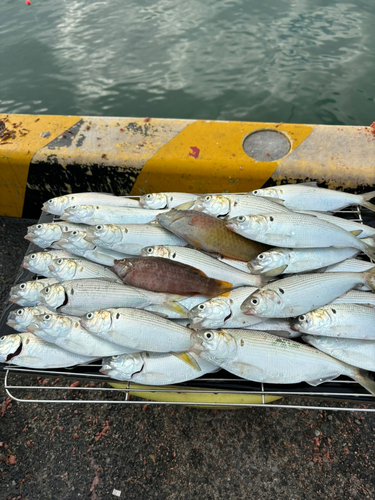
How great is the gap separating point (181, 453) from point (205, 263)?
135 centimetres

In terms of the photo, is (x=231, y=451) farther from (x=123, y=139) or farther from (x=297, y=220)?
(x=123, y=139)

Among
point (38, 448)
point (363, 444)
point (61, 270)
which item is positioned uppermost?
point (61, 270)

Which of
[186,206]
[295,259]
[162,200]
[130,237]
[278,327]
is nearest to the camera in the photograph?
[278,327]

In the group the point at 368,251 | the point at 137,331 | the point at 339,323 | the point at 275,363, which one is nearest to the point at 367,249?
the point at 368,251

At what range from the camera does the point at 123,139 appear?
275cm

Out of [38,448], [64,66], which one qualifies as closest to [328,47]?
[64,66]

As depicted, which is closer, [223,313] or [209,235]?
[223,313]

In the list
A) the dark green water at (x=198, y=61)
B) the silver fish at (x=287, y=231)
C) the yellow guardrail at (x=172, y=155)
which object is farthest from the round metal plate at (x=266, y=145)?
the dark green water at (x=198, y=61)

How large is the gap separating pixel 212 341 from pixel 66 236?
108cm

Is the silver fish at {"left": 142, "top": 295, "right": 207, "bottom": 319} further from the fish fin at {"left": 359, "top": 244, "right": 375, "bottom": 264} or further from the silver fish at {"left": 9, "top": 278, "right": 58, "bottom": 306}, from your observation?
the fish fin at {"left": 359, "top": 244, "right": 375, "bottom": 264}

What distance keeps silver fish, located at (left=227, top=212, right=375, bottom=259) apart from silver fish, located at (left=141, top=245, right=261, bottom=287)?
214 millimetres

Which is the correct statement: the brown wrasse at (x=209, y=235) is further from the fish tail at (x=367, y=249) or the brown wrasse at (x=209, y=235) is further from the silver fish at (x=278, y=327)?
the fish tail at (x=367, y=249)

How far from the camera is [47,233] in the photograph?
6.96ft

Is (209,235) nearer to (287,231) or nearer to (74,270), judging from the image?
(287,231)
